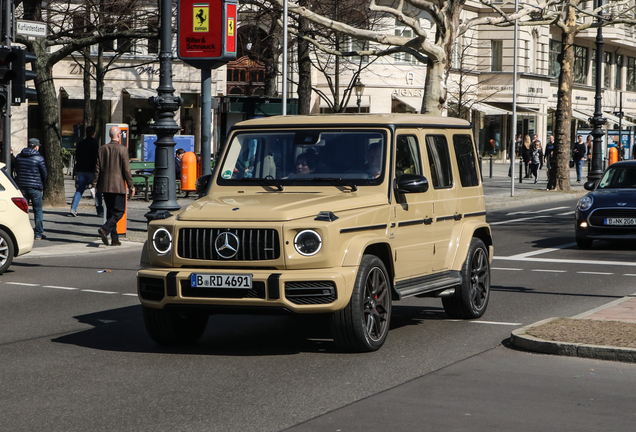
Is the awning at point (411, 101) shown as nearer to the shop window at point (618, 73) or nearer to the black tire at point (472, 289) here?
the shop window at point (618, 73)

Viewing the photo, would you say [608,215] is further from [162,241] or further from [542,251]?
[162,241]

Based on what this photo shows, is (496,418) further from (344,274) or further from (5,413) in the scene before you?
(5,413)

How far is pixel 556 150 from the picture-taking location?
3416cm

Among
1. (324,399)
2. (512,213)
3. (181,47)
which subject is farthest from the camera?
(512,213)

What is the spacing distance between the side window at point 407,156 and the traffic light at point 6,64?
324 inches

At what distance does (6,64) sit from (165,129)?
2.85m

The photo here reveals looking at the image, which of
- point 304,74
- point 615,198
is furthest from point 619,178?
point 304,74

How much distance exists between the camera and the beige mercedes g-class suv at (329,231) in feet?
23.6

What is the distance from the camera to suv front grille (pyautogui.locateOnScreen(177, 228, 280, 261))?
7.20 metres

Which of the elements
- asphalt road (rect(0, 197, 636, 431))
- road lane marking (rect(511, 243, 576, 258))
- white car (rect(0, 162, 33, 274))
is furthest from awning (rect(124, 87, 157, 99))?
asphalt road (rect(0, 197, 636, 431))

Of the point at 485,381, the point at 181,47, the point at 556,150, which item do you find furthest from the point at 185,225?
the point at 556,150

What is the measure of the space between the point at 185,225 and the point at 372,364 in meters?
1.70

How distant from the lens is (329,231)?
23.5ft

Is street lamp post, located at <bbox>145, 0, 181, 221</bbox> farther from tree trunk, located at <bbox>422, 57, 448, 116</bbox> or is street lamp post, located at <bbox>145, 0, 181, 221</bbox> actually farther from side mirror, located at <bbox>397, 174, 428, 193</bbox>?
tree trunk, located at <bbox>422, 57, 448, 116</bbox>
